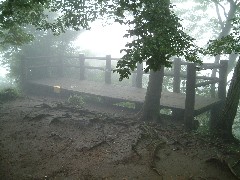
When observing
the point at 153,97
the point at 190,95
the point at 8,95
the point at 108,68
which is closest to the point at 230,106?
the point at 190,95

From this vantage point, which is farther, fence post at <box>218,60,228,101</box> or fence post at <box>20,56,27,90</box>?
fence post at <box>20,56,27,90</box>

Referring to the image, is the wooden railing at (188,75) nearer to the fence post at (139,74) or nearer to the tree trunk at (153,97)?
the fence post at (139,74)

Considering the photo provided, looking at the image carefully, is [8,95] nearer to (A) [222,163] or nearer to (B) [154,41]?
(A) [222,163]

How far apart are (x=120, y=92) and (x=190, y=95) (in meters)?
4.32

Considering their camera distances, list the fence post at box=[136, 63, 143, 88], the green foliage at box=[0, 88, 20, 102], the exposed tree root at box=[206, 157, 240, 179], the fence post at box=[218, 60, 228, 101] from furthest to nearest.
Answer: the fence post at box=[136, 63, 143, 88]
the green foliage at box=[0, 88, 20, 102]
the fence post at box=[218, 60, 228, 101]
the exposed tree root at box=[206, 157, 240, 179]

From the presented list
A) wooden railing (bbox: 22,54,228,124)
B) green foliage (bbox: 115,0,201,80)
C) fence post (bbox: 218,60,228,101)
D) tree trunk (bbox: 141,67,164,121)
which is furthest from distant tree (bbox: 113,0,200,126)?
fence post (bbox: 218,60,228,101)

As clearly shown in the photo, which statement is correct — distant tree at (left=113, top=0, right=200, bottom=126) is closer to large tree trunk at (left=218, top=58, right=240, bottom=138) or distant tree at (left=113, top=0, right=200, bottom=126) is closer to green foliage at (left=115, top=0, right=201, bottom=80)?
green foliage at (left=115, top=0, right=201, bottom=80)

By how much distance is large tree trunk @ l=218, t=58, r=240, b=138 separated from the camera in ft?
24.8

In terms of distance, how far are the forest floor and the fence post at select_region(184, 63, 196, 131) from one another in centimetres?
38

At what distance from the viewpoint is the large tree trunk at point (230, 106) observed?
7.55m

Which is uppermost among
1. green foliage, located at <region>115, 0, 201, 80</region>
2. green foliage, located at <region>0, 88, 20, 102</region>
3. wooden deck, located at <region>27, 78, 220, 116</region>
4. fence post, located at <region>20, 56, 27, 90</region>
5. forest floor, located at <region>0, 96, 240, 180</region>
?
green foliage, located at <region>115, 0, 201, 80</region>

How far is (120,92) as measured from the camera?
12.3m

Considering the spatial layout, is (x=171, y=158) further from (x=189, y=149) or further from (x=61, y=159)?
(x=61, y=159)

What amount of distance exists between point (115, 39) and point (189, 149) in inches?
1184
